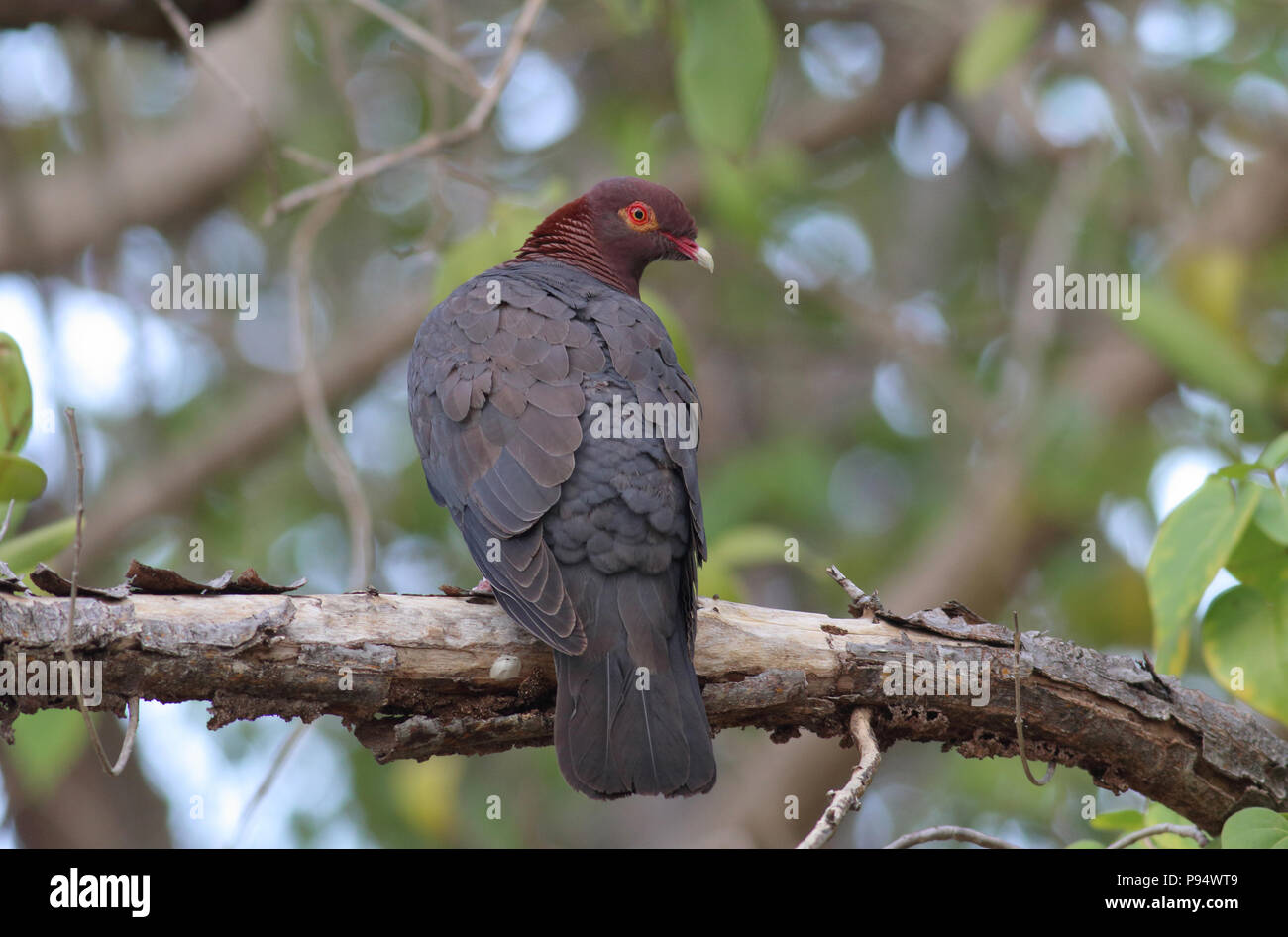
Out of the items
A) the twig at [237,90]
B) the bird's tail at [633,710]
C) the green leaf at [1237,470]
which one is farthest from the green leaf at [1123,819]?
the twig at [237,90]

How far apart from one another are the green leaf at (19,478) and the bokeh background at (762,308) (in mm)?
2174

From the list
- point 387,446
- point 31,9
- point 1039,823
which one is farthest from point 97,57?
point 1039,823

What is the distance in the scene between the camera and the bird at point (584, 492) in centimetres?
308

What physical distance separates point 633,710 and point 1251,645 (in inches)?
62.5

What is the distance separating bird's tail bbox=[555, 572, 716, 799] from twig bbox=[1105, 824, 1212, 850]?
1.02 meters

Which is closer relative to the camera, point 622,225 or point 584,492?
point 584,492

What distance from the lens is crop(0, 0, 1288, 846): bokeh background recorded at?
635 cm

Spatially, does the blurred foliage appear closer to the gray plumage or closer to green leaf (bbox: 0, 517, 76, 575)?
the gray plumage

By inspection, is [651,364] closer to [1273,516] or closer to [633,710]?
[633,710]

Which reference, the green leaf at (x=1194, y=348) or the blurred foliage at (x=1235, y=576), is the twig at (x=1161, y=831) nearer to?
the blurred foliage at (x=1235, y=576)

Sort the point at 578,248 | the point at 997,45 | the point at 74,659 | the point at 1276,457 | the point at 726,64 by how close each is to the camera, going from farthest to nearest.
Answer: the point at 997,45
the point at 578,248
the point at 726,64
the point at 1276,457
the point at 74,659

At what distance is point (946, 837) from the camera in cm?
275

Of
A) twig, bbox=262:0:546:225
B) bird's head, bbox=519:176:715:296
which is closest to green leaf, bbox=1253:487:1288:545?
bird's head, bbox=519:176:715:296

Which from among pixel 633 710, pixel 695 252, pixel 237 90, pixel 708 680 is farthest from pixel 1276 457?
pixel 237 90
